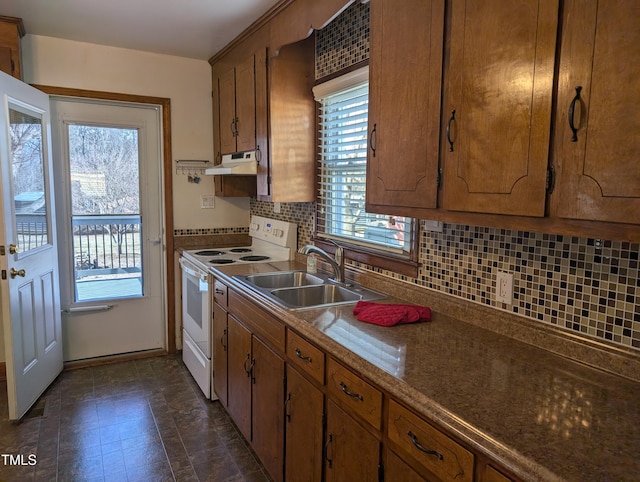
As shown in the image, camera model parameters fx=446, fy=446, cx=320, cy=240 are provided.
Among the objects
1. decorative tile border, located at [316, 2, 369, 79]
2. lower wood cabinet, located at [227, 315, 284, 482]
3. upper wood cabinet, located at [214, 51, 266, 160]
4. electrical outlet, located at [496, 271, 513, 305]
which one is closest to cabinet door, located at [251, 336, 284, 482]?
lower wood cabinet, located at [227, 315, 284, 482]

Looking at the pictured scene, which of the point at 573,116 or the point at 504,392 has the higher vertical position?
the point at 573,116

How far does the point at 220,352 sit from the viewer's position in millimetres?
2771

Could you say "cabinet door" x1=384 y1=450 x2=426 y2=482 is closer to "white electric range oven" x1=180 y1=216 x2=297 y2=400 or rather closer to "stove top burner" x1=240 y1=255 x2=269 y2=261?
"white electric range oven" x1=180 y1=216 x2=297 y2=400

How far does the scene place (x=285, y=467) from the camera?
195 centimetres

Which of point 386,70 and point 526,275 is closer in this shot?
point 526,275

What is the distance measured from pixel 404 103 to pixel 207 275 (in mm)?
1772

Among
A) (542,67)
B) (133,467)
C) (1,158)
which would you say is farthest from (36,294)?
(542,67)

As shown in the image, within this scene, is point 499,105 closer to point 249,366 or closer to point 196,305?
point 249,366

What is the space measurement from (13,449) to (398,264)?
7.56 feet

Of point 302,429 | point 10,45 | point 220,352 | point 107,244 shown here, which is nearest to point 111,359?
point 107,244

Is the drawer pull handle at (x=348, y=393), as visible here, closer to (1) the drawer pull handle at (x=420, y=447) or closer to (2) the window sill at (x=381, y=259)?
(1) the drawer pull handle at (x=420, y=447)

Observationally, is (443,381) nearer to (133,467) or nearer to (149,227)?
(133,467)

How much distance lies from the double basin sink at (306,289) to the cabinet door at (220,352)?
33 cm

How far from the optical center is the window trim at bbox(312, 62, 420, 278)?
2064 mm
